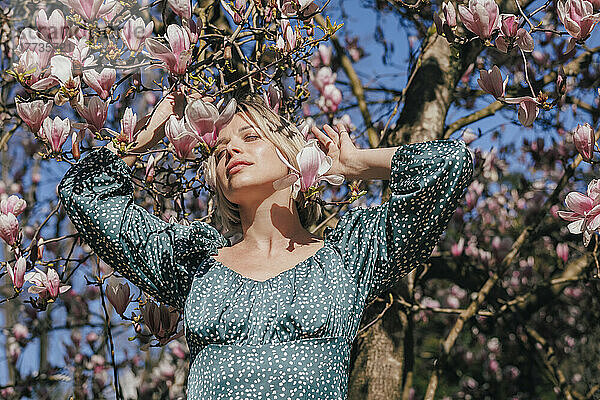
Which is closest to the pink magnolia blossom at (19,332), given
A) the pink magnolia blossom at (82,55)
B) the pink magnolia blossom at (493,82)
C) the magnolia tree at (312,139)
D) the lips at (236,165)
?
the magnolia tree at (312,139)

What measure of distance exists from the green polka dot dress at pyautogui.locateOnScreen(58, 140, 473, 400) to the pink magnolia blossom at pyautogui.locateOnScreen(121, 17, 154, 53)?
0.26m

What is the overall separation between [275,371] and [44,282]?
645 millimetres

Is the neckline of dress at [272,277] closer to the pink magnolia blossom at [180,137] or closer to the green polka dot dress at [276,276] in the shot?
the green polka dot dress at [276,276]

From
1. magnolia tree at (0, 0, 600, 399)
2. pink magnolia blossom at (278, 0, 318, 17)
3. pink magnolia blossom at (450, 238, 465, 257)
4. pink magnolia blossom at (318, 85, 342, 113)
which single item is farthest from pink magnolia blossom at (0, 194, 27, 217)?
pink magnolia blossom at (450, 238, 465, 257)

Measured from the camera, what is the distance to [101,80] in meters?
1.52

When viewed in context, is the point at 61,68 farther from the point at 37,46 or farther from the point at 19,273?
the point at 19,273

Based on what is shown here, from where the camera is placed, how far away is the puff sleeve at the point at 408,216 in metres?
1.48

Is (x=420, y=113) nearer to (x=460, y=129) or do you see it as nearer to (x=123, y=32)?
(x=460, y=129)

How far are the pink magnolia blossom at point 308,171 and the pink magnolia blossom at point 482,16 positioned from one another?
19.7 inches

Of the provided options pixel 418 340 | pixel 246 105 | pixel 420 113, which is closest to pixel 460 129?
pixel 420 113

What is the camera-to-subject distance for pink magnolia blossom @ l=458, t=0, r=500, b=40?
1.59 m

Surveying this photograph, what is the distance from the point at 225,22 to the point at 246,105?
697 millimetres

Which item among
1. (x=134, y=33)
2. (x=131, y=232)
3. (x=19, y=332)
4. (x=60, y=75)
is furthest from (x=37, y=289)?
(x=19, y=332)

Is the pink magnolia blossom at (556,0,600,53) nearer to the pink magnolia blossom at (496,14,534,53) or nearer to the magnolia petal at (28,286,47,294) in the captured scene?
the pink magnolia blossom at (496,14,534,53)
